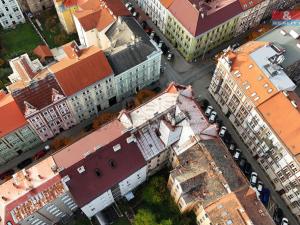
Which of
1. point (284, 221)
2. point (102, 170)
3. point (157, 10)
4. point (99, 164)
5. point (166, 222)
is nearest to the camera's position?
point (99, 164)

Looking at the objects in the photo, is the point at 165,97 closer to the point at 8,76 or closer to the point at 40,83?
the point at 40,83

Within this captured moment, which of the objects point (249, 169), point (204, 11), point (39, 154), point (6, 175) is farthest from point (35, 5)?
point (249, 169)

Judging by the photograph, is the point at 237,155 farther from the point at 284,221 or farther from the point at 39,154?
the point at 39,154

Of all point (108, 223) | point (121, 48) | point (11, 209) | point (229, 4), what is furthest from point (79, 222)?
point (229, 4)

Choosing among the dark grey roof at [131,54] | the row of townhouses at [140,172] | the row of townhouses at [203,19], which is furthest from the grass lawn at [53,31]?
the row of townhouses at [140,172]

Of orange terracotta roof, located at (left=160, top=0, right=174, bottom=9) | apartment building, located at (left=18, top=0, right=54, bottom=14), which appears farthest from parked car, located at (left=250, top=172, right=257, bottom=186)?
apartment building, located at (left=18, top=0, right=54, bottom=14)
